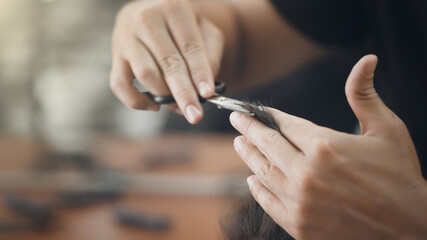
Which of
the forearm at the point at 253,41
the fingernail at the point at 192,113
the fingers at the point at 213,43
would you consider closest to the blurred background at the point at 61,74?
the forearm at the point at 253,41

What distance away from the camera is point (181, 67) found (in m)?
0.55

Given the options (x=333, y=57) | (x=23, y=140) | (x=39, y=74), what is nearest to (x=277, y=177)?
(x=333, y=57)

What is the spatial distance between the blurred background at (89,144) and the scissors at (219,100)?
1.65ft

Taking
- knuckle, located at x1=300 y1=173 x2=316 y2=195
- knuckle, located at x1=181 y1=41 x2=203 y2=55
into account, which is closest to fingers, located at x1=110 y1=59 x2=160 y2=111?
knuckle, located at x1=181 y1=41 x2=203 y2=55

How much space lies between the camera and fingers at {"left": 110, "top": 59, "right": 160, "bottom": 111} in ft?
1.90

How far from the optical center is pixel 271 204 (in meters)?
0.41

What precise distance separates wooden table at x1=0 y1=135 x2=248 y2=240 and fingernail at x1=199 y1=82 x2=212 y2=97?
55 cm

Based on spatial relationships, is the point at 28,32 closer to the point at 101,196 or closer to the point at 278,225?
the point at 101,196

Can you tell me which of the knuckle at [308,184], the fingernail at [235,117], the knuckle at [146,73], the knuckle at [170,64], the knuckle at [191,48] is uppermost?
the knuckle at [191,48]

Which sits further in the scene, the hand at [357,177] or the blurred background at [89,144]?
the blurred background at [89,144]

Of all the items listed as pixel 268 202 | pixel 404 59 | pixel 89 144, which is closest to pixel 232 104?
pixel 268 202

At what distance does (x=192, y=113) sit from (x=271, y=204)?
0.18m

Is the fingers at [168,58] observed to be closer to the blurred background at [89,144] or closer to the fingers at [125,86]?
the fingers at [125,86]

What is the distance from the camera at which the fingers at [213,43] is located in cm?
60
